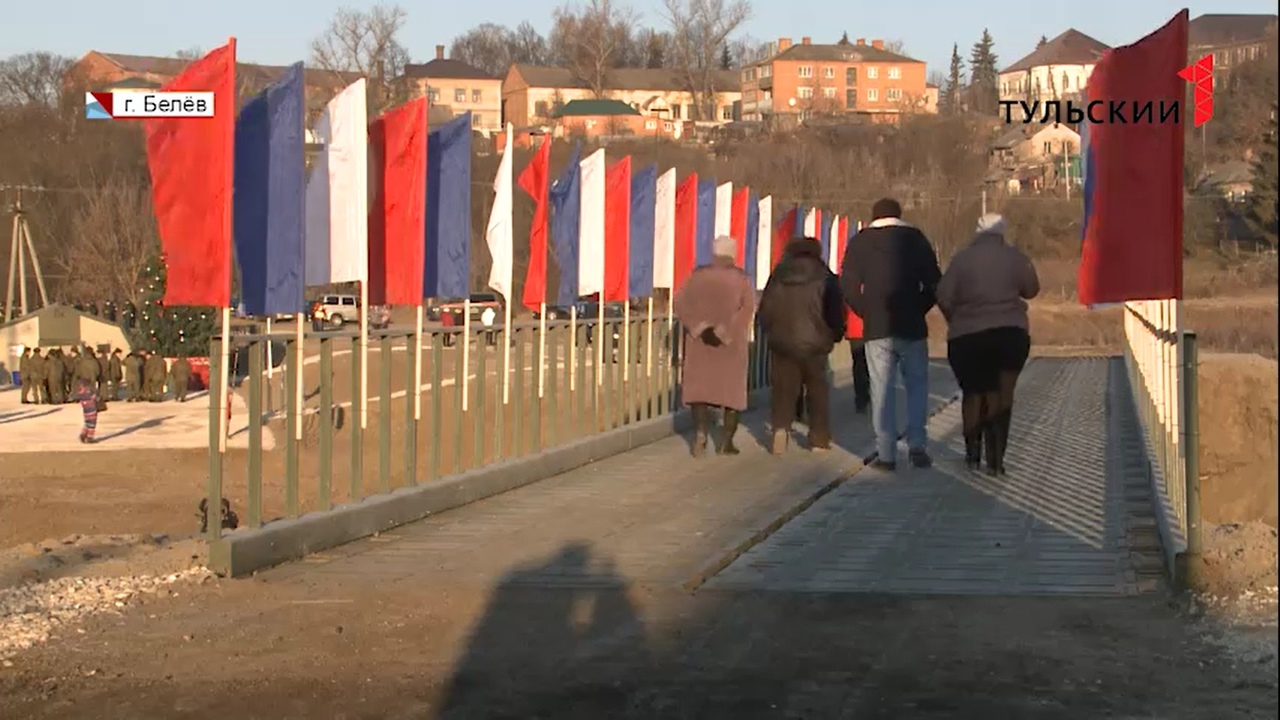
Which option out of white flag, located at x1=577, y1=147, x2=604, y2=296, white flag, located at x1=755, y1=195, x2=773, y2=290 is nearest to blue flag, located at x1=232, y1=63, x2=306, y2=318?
white flag, located at x1=577, y1=147, x2=604, y2=296

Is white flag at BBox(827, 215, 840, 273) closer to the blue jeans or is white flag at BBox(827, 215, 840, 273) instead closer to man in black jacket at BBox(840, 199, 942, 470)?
man in black jacket at BBox(840, 199, 942, 470)

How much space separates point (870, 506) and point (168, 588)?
4.54 m

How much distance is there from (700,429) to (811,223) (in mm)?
11506

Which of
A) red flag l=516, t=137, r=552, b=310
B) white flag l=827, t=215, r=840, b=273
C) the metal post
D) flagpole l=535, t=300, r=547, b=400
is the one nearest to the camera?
the metal post

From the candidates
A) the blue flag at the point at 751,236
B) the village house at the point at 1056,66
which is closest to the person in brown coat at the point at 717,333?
the blue flag at the point at 751,236

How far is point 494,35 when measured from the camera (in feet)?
578

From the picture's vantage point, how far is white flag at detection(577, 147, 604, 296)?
639 inches

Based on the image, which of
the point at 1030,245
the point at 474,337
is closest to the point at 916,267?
the point at 474,337

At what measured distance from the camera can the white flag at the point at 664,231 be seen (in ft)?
60.6

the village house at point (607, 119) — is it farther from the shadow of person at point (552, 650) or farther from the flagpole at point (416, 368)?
the shadow of person at point (552, 650)

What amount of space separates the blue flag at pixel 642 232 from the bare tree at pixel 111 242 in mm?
55773

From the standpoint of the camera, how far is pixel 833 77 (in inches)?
6496

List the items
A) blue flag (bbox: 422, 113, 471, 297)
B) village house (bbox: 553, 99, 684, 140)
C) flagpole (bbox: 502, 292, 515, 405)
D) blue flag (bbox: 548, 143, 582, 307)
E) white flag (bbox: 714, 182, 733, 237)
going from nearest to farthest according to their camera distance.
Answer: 1. blue flag (bbox: 422, 113, 471, 297)
2. flagpole (bbox: 502, 292, 515, 405)
3. blue flag (bbox: 548, 143, 582, 307)
4. white flag (bbox: 714, 182, 733, 237)
5. village house (bbox: 553, 99, 684, 140)

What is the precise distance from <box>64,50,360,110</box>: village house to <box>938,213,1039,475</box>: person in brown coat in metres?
57.9
